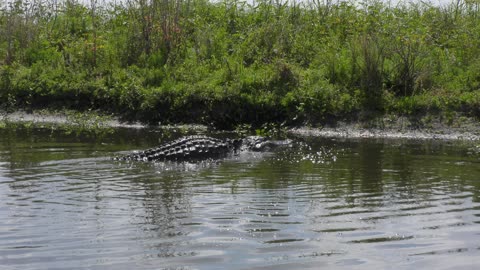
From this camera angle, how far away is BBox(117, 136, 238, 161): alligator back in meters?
10.9

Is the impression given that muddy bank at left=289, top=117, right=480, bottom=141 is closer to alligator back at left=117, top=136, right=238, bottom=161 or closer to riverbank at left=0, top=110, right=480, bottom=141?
riverbank at left=0, top=110, right=480, bottom=141

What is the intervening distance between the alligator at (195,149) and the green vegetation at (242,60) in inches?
103

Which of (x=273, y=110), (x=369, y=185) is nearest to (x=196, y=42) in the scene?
(x=273, y=110)

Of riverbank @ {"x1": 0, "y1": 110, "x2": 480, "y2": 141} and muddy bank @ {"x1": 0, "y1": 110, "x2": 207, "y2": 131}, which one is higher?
muddy bank @ {"x1": 0, "y1": 110, "x2": 207, "y2": 131}

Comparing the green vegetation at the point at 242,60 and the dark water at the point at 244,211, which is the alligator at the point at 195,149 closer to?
the dark water at the point at 244,211

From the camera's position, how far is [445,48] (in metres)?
16.6

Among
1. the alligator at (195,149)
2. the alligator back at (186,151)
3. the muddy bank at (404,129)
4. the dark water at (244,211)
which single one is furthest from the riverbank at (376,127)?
the alligator back at (186,151)

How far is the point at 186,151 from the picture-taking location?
1105 centimetres

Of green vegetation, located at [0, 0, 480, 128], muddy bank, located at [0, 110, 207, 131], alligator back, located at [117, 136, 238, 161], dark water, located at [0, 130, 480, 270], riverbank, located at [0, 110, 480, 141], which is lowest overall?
dark water, located at [0, 130, 480, 270]

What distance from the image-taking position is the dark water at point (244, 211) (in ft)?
19.2

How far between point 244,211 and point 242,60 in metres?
9.42

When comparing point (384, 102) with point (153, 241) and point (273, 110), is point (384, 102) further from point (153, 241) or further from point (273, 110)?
point (153, 241)

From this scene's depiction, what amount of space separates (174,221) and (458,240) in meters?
2.43

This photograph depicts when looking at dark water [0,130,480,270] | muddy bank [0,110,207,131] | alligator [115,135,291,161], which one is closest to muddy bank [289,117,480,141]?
dark water [0,130,480,270]
